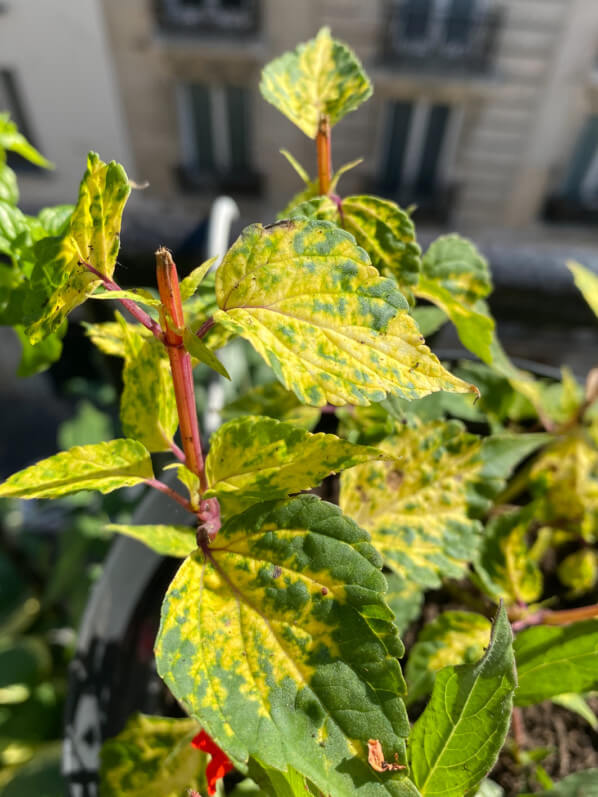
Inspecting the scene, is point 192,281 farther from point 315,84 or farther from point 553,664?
point 553,664

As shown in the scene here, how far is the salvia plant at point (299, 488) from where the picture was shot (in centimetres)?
25

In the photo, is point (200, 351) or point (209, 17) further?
point (209, 17)

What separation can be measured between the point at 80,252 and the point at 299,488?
0.14 m

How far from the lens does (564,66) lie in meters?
2.77

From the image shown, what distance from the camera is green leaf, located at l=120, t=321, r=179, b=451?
331 mm

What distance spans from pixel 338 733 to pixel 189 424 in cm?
15

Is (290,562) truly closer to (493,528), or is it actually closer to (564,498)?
(493,528)

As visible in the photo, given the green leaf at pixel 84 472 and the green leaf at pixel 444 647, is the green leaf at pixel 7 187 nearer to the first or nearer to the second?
the green leaf at pixel 84 472

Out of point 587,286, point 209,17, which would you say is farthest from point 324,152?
point 209,17

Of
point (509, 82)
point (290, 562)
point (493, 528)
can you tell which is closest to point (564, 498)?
point (493, 528)

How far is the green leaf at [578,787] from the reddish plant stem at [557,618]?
9 centimetres

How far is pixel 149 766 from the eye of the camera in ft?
1.34

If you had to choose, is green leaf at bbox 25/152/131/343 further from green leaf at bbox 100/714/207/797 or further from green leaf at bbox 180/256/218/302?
green leaf at bbox 100/714/207/797

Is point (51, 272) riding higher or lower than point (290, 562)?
higher
